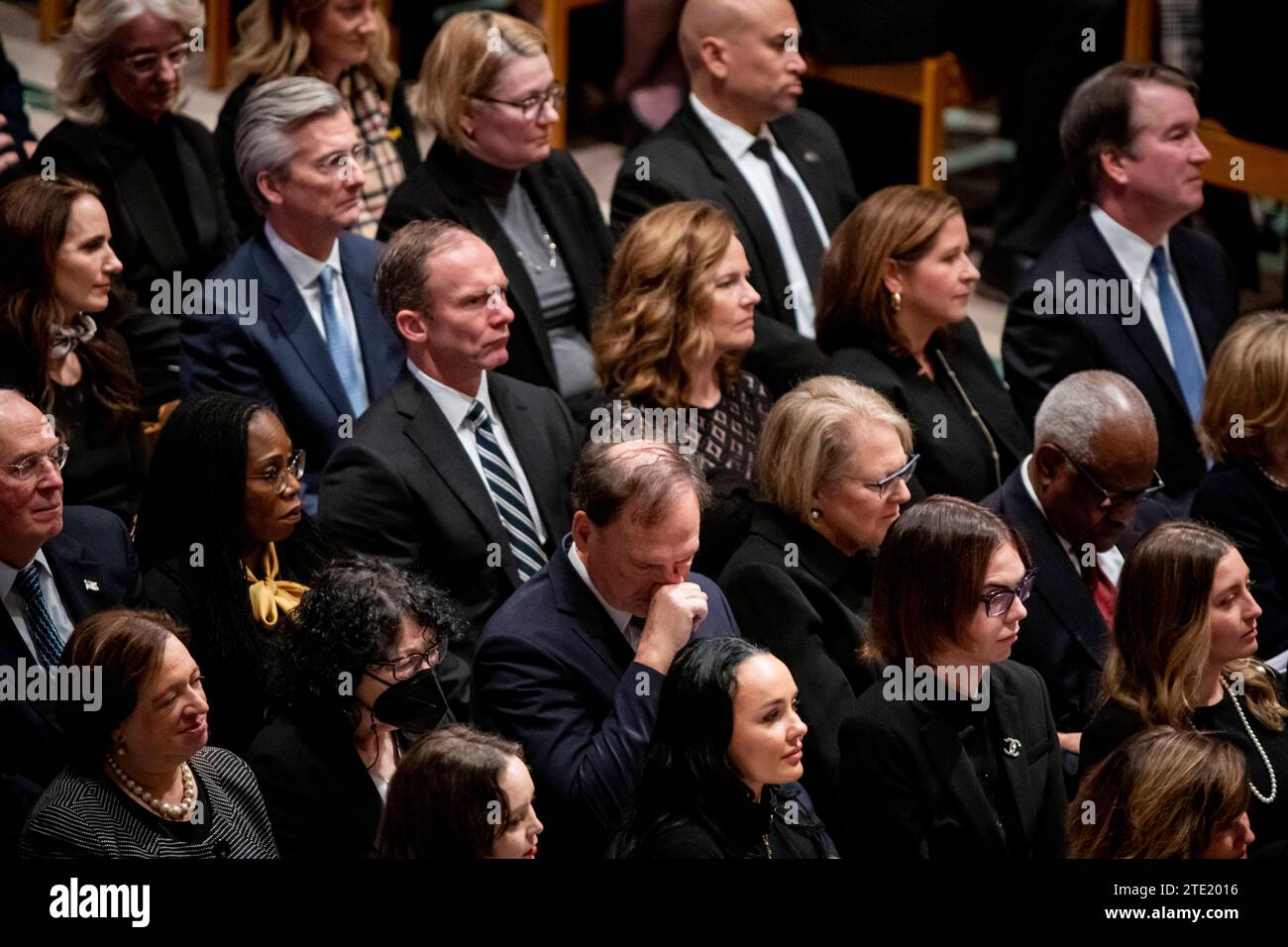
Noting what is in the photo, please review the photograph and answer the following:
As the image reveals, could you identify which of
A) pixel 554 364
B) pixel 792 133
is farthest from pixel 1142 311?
pixel 554 364

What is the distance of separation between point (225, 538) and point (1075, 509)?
4.71 ft

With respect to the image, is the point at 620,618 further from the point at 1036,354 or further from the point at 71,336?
the point at 1036,354

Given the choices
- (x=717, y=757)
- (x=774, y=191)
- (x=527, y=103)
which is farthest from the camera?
(x=774, y=191)

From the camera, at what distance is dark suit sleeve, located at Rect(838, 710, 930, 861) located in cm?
290

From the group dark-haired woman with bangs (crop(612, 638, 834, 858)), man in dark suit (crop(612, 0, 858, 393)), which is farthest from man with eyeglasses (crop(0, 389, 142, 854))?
man in dark suit (crop(612, 0, 858, 393))

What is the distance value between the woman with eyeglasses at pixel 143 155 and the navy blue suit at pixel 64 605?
0.98 meters

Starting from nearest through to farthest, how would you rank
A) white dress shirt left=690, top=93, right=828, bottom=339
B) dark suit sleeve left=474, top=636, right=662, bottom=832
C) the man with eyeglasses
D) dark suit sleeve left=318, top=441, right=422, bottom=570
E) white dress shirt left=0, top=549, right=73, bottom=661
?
dark suit sleeve left=474, top=636, right=662, bottom=832 < the man with eyeglasses < white dress shirt left=0, top=549, right=73, bottom=661 < dark suit sleeve left=318, top=441, right=422, bottom=570 < white dress shirt left=690, top=93, right=828, bottom=339

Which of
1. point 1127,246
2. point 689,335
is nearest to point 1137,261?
point 1127,246

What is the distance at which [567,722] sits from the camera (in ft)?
9.84

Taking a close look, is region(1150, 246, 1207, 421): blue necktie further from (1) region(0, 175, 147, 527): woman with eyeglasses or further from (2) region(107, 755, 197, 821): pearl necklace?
(2) region(107, 755, 197, 821): pearl necklace

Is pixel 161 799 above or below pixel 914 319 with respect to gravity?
below

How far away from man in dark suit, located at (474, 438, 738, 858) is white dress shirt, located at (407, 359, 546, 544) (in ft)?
1.52
